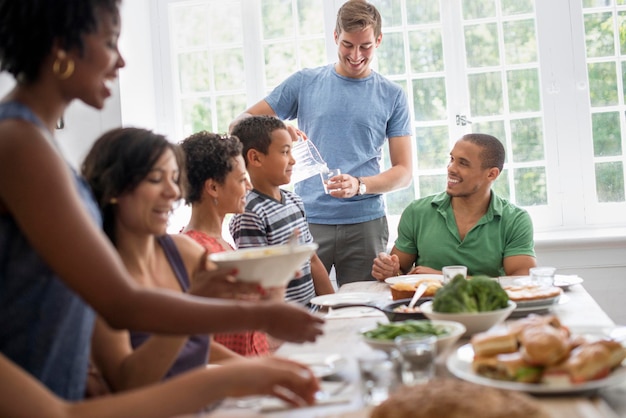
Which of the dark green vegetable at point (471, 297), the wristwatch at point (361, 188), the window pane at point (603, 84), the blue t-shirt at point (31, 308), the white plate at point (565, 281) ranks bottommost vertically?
the white plate at point (565, 281)

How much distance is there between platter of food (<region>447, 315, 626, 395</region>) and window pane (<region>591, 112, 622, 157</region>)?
3.06m

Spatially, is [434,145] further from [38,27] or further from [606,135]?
[38,27]

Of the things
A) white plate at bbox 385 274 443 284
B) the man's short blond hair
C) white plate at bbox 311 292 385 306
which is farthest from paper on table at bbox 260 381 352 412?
the man's short blond hair

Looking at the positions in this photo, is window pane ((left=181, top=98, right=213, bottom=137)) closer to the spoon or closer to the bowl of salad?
the spoon

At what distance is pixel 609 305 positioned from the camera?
4027 millimetres

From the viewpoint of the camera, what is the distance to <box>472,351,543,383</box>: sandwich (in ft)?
4.35

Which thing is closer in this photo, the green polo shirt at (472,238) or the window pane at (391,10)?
the green polo shirt at (472,238)

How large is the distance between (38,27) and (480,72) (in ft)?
11.1

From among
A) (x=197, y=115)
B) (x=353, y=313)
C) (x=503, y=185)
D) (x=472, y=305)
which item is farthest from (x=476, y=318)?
(x=197, y=115)

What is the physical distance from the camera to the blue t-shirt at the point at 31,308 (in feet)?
4.06

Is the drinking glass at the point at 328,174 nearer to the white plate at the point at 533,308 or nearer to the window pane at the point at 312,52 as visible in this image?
the window pane at the point at 312,52

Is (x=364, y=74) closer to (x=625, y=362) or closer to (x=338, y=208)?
(x=338, y=208)

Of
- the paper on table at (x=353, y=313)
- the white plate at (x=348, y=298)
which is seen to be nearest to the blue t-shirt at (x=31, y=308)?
the paper on table at (x=353, y=313)

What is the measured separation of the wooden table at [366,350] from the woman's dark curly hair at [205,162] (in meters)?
0.64
